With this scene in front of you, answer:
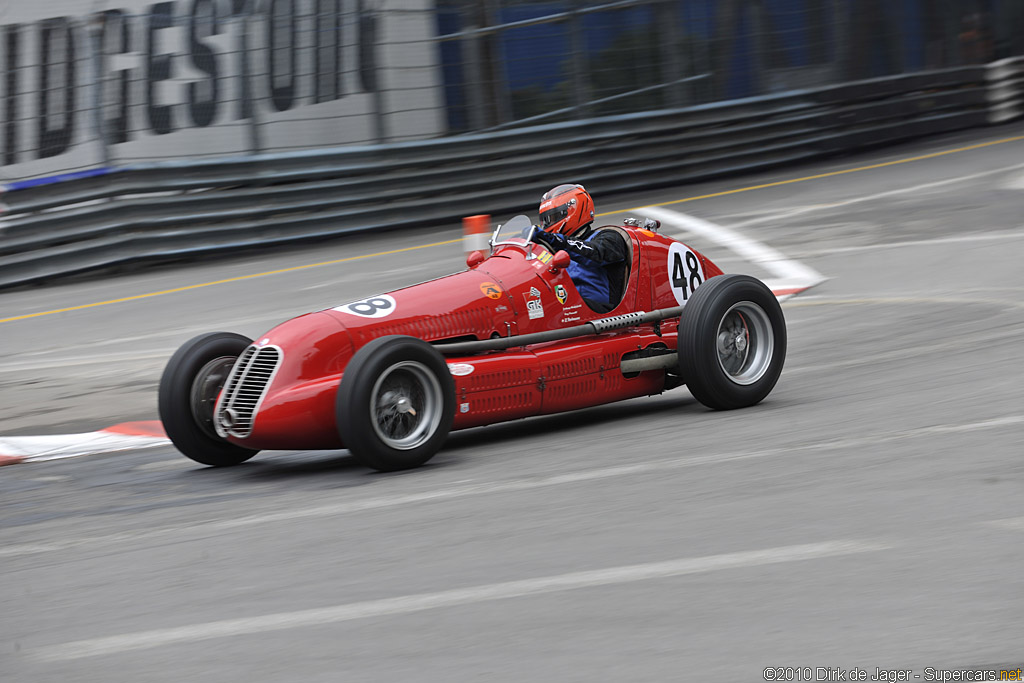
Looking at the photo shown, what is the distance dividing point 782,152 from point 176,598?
54.6 ft

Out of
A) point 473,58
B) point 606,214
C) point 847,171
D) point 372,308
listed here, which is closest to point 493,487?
point 372,308

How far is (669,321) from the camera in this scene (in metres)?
7.49

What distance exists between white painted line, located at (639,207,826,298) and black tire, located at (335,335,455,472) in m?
A: 5.84

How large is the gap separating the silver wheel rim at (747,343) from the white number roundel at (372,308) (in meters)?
1.93

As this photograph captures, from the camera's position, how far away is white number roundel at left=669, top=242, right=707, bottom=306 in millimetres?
7582

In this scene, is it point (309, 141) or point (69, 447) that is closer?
point (69, 447)

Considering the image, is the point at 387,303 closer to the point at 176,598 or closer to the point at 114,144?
the point at 176,598

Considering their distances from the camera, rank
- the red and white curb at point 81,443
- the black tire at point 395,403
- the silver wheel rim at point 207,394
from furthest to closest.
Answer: the red and white curb at point 81,443 → the silver wheel rim at point 207,394 → the black tire at point 395,403

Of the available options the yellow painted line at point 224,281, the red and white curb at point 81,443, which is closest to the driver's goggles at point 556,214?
the red and white curb at point 81,443

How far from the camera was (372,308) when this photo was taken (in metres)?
6.45

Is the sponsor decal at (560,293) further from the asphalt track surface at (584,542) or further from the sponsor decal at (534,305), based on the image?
the asphalt track surface at (584,542)

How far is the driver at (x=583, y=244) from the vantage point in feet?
23.5

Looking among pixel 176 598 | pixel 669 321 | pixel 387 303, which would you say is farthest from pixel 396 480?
pixel 669 321

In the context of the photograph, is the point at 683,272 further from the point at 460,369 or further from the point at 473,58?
the point at 473,58
